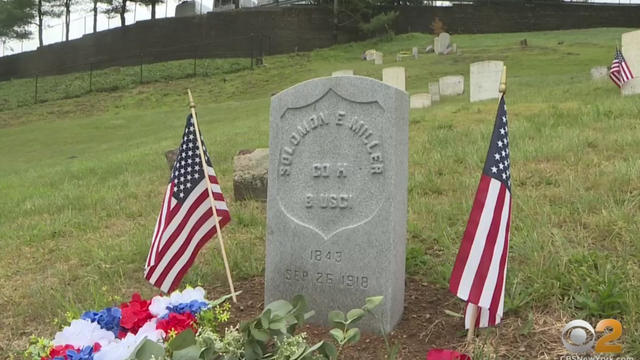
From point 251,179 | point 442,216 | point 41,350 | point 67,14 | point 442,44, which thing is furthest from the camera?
point 67,14

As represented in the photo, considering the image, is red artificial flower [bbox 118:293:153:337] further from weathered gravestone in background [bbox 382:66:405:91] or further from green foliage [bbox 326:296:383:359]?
weathered gravestone in background [bbox 382:66:405:91]

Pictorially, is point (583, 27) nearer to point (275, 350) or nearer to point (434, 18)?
point (434, 18)

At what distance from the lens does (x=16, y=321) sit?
391 centimetres

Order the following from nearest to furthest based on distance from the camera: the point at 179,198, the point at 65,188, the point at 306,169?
1. the point at 306,169
2. the point at 179,198
3. the point at 65,188

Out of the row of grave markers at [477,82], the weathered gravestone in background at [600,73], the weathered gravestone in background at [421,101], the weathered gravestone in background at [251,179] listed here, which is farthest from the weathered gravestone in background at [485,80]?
the weathered gravestone in background at [251,179]

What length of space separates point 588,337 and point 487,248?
1.95 ft

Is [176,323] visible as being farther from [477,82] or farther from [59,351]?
[477,82]

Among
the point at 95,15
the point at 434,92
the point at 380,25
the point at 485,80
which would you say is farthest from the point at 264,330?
the point at 95,15

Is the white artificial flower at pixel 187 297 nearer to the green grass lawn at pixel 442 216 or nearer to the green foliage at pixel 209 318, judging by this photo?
the green foliage at pixel 209 318

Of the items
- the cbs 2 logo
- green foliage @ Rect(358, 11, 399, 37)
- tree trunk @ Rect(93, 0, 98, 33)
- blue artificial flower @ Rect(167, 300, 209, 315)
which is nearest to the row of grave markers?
blue artificial flower @ Rect(167, 300, 209, 315)

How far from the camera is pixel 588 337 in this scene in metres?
2.51

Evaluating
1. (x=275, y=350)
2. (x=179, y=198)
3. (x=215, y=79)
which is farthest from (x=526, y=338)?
(x=215, y=79)

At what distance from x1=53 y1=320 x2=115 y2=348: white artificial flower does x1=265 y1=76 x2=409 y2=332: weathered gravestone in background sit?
1.10 metres

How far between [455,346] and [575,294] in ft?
2.37
